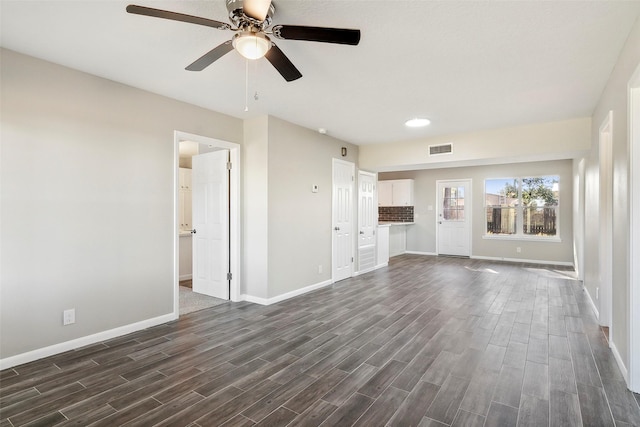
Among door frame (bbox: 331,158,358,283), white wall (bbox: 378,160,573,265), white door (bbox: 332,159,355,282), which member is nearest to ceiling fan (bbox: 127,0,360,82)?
door frame (bbox: 331,158,358,283)

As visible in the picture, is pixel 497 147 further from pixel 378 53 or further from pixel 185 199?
pixel 185 199

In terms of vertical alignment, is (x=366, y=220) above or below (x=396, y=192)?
below

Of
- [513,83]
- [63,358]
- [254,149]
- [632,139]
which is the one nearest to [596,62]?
[513,83]

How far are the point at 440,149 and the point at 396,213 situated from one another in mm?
4377

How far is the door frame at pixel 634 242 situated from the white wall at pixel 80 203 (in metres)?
4.17

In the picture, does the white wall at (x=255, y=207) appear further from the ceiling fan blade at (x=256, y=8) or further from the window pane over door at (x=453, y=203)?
the window pane over door at (x=453, y=203)

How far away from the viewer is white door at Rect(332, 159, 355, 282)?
5.61m

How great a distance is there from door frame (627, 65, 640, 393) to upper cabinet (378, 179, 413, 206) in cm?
695

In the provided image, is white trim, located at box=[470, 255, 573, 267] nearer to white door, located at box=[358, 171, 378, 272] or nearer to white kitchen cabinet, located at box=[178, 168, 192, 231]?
white door, located at box=[358, 171, 378, 272]

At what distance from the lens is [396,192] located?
9414mm

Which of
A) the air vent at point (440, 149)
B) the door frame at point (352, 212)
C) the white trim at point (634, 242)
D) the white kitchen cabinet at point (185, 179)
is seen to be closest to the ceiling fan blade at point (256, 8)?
the white trim at point (634, 242)

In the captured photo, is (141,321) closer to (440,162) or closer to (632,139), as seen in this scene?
(632,139)

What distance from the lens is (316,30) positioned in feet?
5.96

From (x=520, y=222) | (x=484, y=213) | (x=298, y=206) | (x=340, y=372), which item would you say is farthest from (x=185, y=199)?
(x=520, y=222)
